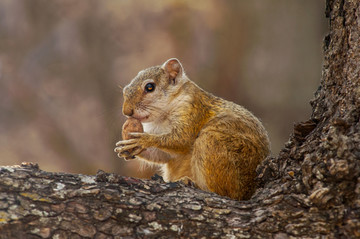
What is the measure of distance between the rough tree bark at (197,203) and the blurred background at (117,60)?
14.5 ft

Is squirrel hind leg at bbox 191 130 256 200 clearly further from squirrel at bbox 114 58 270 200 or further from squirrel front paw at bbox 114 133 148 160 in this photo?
squirrel front paw at bbox 114 133 148 160

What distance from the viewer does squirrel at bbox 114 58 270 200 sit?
3.44 metres

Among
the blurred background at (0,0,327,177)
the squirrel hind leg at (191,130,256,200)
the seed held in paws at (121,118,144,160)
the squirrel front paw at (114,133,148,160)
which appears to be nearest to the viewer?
the squirrel hind leg at (191,130,256,200)

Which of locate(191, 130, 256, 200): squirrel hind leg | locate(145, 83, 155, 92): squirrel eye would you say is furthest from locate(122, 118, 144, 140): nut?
locate(191, 130, 256, 200): squirrel hind leg

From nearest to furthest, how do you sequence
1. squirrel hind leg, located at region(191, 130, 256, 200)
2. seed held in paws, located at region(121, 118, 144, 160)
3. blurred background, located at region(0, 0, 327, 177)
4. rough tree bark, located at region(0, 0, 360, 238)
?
rough tree bark, located at region(0, 0, 360, 238) → squirrel hind leg, located at region(191, 130, 256, 200) → seed held in paws, located at region(121, 118, 144, 160) → blurred background, located at region(0, 0, 327, 177)

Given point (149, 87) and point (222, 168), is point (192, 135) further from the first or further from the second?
point (149, 87)

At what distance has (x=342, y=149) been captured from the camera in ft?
7.35

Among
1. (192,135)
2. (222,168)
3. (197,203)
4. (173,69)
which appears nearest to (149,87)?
(173,69)

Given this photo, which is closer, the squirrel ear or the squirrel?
the squirrel

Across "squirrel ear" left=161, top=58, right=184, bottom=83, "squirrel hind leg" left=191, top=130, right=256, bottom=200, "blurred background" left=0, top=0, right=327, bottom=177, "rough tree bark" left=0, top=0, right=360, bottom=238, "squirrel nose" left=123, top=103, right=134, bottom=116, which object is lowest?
"rough tree bark" left=0, top=0, right=360, bottom=238

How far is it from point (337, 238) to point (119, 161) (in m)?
5.12

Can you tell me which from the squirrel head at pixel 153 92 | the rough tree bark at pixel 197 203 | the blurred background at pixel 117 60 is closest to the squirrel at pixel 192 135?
the squirrel head at pixel 153 92

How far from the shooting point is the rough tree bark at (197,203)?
6.98 ft

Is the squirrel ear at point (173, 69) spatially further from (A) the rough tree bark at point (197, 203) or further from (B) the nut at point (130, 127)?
(A) the rough tree bark at point (197, 203)
